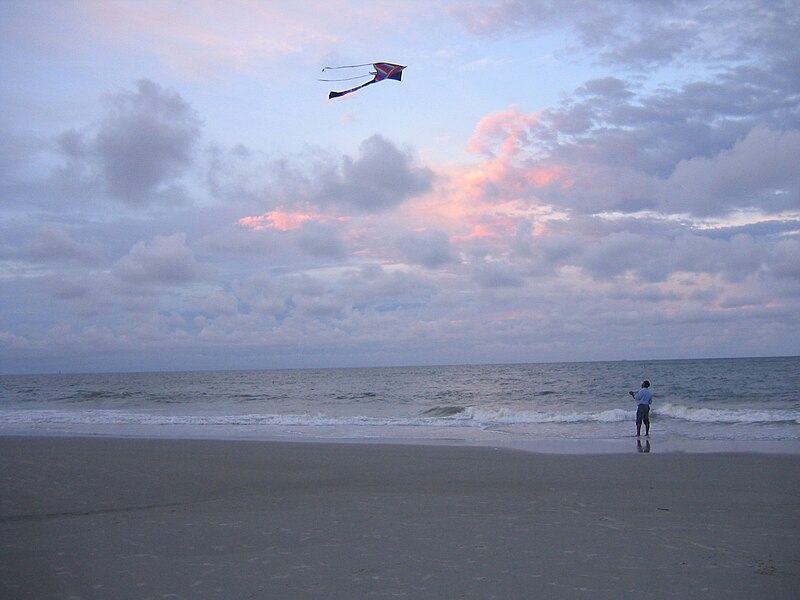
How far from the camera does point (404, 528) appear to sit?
8.12 metres

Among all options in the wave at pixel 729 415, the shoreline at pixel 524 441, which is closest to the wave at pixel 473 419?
the wave at pixel 729 415

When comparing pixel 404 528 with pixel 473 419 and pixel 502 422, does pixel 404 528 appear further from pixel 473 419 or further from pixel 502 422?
pixel 473 419

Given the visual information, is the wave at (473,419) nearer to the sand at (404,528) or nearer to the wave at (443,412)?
the wave at (443,412)

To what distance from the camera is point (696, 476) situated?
11805 mm

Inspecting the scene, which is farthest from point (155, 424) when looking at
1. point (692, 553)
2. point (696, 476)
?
point (692, 553)

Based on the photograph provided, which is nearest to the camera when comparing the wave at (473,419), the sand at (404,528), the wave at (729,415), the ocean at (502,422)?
the sand at (404,528)

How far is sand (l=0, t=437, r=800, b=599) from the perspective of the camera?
6121 mm

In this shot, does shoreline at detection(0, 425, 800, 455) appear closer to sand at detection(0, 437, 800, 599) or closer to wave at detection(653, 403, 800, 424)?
sand at detection(0, 437, 800, 599)

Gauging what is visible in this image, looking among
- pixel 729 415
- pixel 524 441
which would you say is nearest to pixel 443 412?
pixel 524 441

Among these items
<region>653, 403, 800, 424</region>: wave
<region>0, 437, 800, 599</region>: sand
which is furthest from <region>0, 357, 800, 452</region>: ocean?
<region>0, 437, 800, 599</region>: sand

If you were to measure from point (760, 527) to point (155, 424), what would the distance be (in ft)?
79.1

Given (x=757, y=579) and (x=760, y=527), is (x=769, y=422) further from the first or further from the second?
(x=757, y=579)

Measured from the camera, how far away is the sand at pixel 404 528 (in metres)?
6.12

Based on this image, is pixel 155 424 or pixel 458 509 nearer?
pixel 458 509
